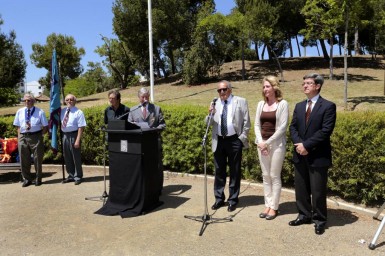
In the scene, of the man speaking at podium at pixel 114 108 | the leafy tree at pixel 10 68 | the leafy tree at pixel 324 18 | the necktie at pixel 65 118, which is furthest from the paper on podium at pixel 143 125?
the leafy tree at pixel 10 68

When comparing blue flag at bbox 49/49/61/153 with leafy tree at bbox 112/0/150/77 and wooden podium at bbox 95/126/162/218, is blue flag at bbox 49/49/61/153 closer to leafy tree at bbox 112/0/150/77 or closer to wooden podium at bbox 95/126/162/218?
wooden podium at bbox 95/126/162/218

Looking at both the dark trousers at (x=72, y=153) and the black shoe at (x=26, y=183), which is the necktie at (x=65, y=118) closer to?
the dark trousers at (x=72, y=153)

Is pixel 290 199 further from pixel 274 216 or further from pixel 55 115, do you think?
pixel 55 115

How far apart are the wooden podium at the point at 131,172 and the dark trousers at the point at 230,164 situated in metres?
1.03

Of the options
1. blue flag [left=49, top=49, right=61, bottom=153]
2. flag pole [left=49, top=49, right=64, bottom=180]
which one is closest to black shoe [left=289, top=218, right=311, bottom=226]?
flag pole [left=49, top=49, right=64, bottom=180]

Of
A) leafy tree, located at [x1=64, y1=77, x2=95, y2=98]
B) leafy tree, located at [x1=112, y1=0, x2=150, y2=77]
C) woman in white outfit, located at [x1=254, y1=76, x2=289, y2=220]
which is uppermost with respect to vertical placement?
leafy tree, located at [x1=112, y1=0, x2=150, y2=77]

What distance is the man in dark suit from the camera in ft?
14.8

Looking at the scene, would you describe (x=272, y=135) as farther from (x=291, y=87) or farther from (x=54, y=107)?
(x=291, y=87)

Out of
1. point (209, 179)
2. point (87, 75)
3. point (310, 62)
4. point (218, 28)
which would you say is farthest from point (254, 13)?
point (87, 75)

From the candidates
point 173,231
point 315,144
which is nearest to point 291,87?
point 315,144

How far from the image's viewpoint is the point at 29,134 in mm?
7598

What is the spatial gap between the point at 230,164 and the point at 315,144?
152cm

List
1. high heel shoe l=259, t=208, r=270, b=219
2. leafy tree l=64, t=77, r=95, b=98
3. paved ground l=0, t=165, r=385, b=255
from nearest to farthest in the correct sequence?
paved ground l=0, t=165, r=385, b=255
high heel shoe l=259, t=208, r=270, b=219
leafy tree l=64, t=77, r=95, b=98

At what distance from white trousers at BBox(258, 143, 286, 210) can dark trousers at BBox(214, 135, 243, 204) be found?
1.48 feet
